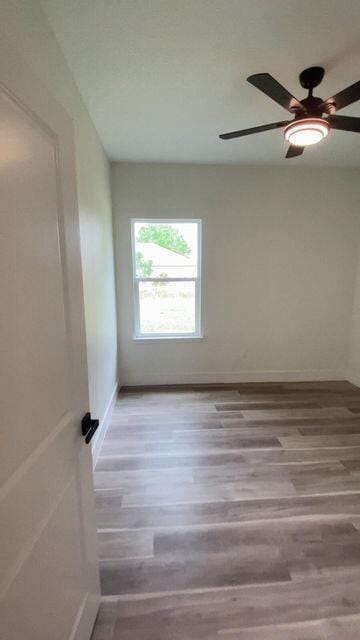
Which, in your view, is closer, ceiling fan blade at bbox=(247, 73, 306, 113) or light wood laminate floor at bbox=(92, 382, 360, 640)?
light wood laminate floor at bbox=(92, 382, 360, 640)

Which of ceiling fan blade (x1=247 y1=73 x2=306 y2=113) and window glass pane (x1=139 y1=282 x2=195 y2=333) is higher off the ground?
ceiling fan blade (x1=247 y1=73 x2=306 y2=113)

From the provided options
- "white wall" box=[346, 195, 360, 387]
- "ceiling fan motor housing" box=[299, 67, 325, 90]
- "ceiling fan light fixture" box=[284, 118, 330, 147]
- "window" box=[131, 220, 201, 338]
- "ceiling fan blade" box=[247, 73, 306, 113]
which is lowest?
"white wall" box=[346, 195, 360, 387]

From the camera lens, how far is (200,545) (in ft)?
5.02

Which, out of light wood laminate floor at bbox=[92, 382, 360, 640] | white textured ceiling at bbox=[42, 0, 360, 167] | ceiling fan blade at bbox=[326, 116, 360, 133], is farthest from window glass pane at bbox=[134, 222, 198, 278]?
ceiling fan blade at bbox=[326, 116, 360, 133]

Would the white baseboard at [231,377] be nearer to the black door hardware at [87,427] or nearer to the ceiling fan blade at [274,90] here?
the black door hardware at [87,427]

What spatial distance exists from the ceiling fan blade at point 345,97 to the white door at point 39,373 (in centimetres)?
140

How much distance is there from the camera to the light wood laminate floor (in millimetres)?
1212

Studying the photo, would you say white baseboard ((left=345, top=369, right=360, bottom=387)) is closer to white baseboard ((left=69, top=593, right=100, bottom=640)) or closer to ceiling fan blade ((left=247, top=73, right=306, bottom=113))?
ceiling fan blade ((left=247, top=73, right=306, bottom=113))

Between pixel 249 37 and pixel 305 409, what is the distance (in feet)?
10.0

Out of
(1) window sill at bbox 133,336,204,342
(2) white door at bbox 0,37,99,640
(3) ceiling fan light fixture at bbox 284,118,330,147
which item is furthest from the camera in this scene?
(1) window sill at bbox 133,336,204,342

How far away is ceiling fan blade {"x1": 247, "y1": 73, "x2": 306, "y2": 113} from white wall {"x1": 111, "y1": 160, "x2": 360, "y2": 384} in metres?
1.80

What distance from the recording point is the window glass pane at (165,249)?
3.45 meters

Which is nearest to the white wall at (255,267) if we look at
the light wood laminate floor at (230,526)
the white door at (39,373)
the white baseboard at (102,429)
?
the white baseboard at (102,429)

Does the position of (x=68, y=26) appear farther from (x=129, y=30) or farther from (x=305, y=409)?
(x=305, y=409)
